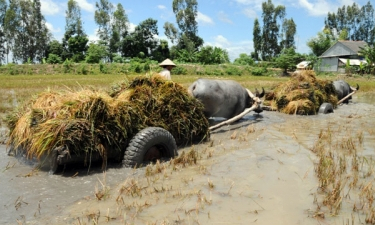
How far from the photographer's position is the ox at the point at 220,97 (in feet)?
22.6

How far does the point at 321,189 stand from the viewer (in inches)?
148

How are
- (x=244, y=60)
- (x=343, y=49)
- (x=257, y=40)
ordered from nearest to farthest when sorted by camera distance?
(x=343, y=49) < (x=244, y=60) < (x=257, y=40)

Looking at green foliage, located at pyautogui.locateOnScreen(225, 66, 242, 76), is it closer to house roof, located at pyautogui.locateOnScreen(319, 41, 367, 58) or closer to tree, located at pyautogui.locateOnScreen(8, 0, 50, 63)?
house roof, located at pyautogui.locateOnScreen(319, 41, 367, 58)

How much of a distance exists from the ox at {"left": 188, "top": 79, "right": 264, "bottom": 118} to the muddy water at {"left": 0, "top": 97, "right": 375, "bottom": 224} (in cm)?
151

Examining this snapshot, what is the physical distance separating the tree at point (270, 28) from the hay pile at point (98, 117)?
1960 inches

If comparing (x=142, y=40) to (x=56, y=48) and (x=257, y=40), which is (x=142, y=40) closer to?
(x=56, y=48)

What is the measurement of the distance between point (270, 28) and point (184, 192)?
52.9 m

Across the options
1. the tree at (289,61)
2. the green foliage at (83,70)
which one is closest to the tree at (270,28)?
the tree at (289,61)

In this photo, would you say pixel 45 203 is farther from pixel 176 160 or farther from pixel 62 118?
pixel 176 160

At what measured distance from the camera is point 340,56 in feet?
135

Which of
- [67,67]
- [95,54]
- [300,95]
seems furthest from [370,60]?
[67,67]

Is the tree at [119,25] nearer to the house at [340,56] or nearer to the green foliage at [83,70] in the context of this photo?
the green foliage at [83,70]

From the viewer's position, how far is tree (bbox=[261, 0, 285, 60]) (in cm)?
5259

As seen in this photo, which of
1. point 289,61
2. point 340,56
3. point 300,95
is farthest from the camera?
point 340,56
